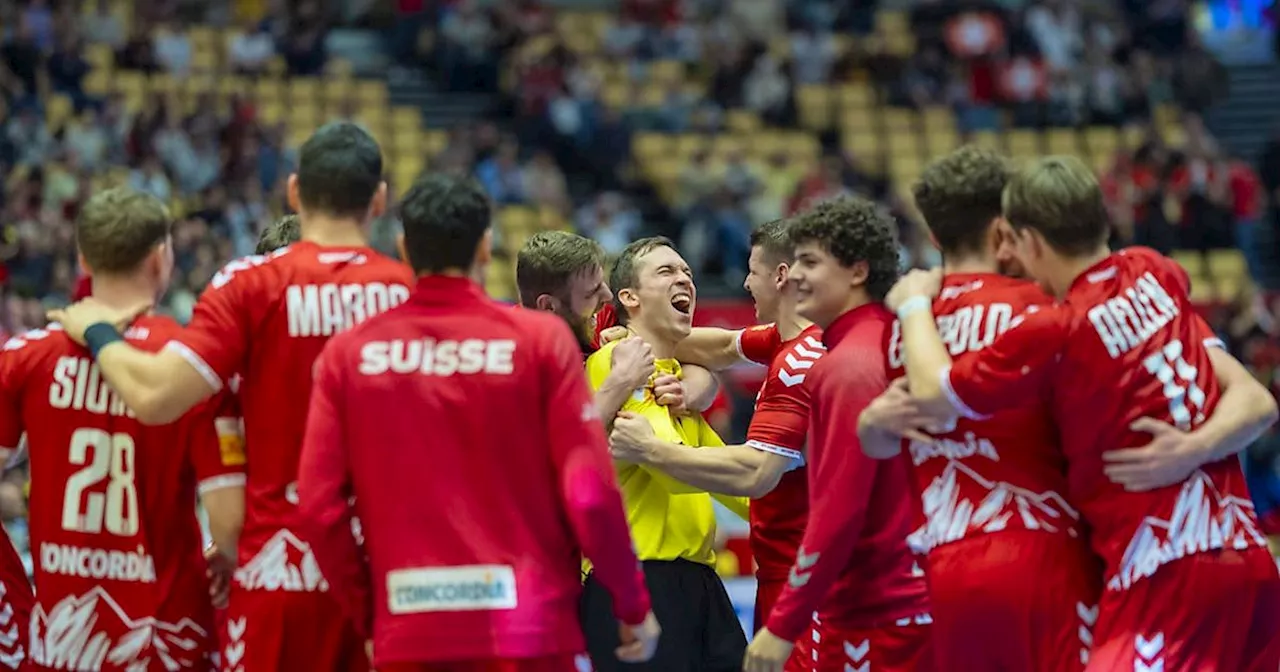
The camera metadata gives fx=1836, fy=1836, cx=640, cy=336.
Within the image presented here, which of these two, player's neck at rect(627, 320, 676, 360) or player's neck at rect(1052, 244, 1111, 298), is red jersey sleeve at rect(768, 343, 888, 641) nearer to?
player's neck at rect(1052, 244, 1111, 298)

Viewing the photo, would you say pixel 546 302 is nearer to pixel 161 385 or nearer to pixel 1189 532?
pixel 161 385

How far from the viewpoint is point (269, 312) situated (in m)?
5.47

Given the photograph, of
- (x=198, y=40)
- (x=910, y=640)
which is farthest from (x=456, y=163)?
(x=910, y=640)

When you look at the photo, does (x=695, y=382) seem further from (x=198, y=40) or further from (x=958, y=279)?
(x=198, y=40)

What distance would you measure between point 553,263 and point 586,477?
6.59 ft

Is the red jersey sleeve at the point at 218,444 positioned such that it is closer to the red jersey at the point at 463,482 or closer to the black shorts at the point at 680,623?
the red jersey at the point at 463,482

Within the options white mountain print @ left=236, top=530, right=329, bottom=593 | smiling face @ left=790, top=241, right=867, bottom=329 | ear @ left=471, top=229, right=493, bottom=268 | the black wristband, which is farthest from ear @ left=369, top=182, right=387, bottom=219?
smiling face @ left=790, top=241, right=867, bottom=329

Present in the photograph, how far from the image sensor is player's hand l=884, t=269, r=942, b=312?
559cm

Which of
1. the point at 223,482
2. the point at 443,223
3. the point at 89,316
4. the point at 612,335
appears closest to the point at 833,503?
the point at 443,223

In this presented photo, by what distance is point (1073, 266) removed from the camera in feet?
18.1

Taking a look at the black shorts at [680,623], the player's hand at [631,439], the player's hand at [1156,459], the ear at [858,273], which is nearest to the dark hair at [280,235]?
the player's hand at [631,439]

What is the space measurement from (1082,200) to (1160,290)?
36cm

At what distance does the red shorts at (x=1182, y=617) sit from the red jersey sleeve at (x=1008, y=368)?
66cm

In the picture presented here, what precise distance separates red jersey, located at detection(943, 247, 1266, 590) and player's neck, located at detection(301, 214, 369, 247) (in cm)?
183
